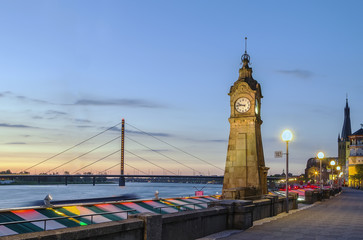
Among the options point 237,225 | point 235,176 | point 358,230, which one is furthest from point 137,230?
point 235,176

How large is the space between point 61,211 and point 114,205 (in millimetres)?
3927

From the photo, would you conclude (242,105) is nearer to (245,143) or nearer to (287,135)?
(245,143)

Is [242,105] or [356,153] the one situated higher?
[242,105]

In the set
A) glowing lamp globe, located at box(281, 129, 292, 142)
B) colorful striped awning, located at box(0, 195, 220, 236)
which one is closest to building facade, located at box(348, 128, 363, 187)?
glowing lamp globe, located at box(281, 129, 292, 142)

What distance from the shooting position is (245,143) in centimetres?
3366

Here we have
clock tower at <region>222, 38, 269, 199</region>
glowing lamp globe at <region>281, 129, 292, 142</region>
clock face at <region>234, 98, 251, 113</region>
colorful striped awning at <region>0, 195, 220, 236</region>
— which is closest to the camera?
colorful striped awning at <region>0, 195, 220, 236</region>

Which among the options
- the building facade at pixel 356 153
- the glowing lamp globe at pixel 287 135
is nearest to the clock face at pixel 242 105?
the glowing lamp globe at pixel 287 135

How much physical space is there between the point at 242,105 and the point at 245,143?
345cm

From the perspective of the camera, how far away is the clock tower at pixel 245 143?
1319 inches

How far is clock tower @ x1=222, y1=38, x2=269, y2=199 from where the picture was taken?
110ft

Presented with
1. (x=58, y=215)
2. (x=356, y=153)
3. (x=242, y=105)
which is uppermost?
(x=242, y=105)

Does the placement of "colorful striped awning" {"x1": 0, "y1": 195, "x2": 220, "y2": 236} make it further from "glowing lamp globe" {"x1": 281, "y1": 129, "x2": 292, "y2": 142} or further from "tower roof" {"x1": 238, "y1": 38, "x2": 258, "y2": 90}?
"tower roof" {"x1": 238, "y1": 38, "x2": 258, "y2": 90}

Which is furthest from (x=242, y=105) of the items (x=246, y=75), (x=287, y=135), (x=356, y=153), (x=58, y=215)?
(x=356, y=153)

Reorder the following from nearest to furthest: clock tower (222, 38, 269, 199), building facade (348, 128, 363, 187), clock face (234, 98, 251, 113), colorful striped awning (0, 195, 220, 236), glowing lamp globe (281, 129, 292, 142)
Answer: colorful striped awning (0, 195, 220, 236) → glowing lamp globe (281, 129, 292, 142) → clock tower (222, 38, 269, 199) → clock face (234, 98, 251, 113) → building facade (348, 128, 363, 187)
